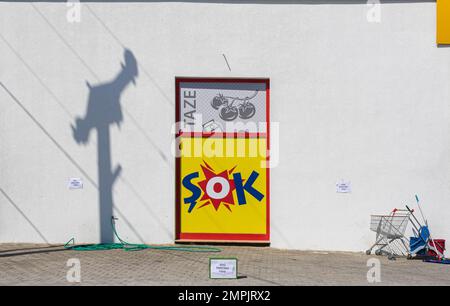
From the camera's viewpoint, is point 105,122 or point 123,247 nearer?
point 123,247

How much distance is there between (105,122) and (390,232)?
6.81 metres

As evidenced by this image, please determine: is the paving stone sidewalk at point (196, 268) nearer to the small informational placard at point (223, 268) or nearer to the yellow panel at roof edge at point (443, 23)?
the small informational placard at point (223, 268)

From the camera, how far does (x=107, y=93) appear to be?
1622 cm

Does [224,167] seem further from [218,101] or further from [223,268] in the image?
[223,268]

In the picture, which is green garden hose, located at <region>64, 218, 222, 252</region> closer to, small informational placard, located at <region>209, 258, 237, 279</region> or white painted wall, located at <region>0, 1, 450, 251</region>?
white painted wall, located at <region>0, 1, 450, 251</region>

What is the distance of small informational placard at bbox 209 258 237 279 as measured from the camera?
38.4 feet

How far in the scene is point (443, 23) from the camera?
52.7 feet

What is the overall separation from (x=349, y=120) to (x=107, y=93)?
216 inches

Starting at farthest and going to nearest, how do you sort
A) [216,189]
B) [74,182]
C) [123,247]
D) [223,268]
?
[216,189], [74,182], [123,247], [223,268]

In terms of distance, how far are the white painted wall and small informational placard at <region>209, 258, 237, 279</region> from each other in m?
4.47

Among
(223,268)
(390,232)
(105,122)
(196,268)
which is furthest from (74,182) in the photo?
(390,232)

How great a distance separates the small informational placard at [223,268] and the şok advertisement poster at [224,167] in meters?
4.42

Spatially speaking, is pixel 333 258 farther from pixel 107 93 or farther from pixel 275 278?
pixel 107 93
